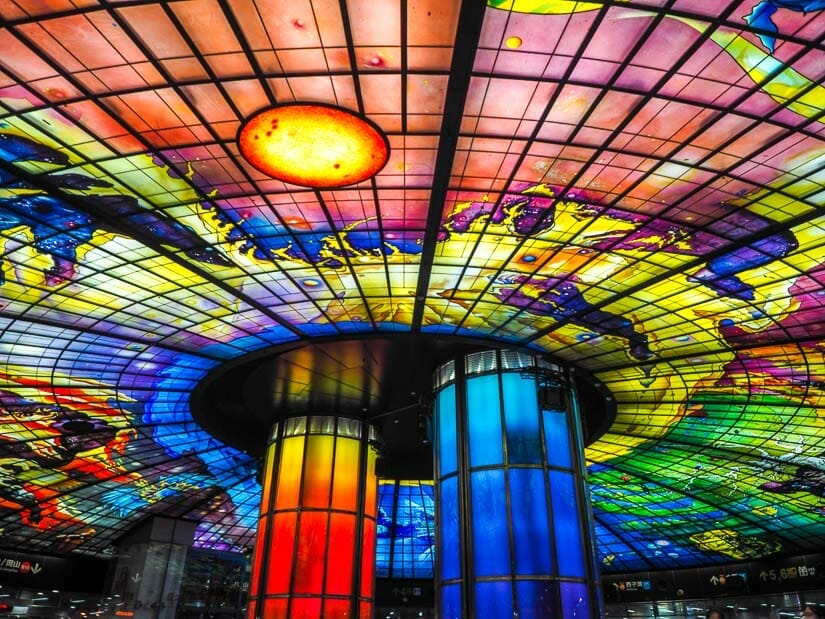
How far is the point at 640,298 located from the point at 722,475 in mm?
25902

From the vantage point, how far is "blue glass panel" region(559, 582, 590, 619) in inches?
821

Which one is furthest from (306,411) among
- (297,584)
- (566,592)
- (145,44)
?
(145,44)

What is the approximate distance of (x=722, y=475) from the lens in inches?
1650

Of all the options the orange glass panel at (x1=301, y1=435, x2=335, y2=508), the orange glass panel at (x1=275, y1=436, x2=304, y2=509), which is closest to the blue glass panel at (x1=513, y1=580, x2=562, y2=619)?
the orange glass panel at (x1=301, y1=435, x2=335, y2=508)

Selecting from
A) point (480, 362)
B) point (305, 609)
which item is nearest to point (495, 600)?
point (480, 362)

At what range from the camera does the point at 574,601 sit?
21.2m

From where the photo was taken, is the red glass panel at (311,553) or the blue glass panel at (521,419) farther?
the red glass panel at (311,553)

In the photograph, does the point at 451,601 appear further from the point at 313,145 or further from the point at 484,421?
the point at 313,145

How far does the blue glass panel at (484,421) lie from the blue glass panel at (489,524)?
655 mm

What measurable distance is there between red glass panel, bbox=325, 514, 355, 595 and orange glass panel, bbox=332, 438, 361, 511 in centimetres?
70

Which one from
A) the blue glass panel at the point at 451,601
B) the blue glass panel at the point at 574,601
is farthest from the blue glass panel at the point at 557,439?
the blue glass panel at the point at 451,601

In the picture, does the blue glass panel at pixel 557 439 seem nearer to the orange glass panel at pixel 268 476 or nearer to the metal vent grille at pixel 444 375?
the metal vent grille at pixel 444 375

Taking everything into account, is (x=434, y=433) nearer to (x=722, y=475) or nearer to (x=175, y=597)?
(x=722, y=475)

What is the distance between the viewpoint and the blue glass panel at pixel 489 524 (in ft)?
71.2
